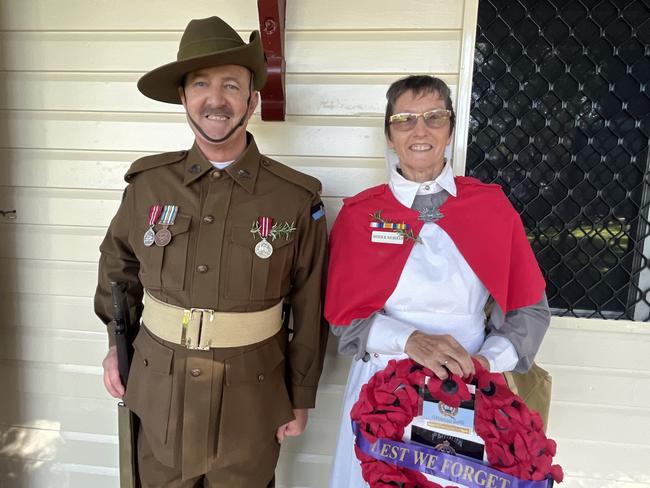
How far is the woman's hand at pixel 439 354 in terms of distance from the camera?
1177 mm

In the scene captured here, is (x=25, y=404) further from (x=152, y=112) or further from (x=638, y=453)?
(x=638, y=453)

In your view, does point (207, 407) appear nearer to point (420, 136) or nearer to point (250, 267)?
point (250, 267)

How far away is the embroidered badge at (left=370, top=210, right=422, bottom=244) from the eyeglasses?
0.91 ft

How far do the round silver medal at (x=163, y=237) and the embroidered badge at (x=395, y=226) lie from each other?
63cm

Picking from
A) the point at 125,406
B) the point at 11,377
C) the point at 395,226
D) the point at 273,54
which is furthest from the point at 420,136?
the point at 11,377

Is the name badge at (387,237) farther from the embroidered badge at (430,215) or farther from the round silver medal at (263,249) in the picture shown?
the round silver medal at (263,249)

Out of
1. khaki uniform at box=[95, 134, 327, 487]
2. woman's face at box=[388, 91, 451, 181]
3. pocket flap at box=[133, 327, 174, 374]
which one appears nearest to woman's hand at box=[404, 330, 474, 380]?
khaki uniform at box=[95, 134, 327, 487]

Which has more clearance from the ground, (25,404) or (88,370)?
(88,370)

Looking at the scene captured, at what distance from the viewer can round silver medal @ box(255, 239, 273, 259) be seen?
145cm

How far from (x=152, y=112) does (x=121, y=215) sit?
0.58 metres

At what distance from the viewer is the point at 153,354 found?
1.48 metres

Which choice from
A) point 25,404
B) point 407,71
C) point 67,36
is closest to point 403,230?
point 407,71

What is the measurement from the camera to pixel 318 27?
6.03 feet

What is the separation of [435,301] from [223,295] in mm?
636
